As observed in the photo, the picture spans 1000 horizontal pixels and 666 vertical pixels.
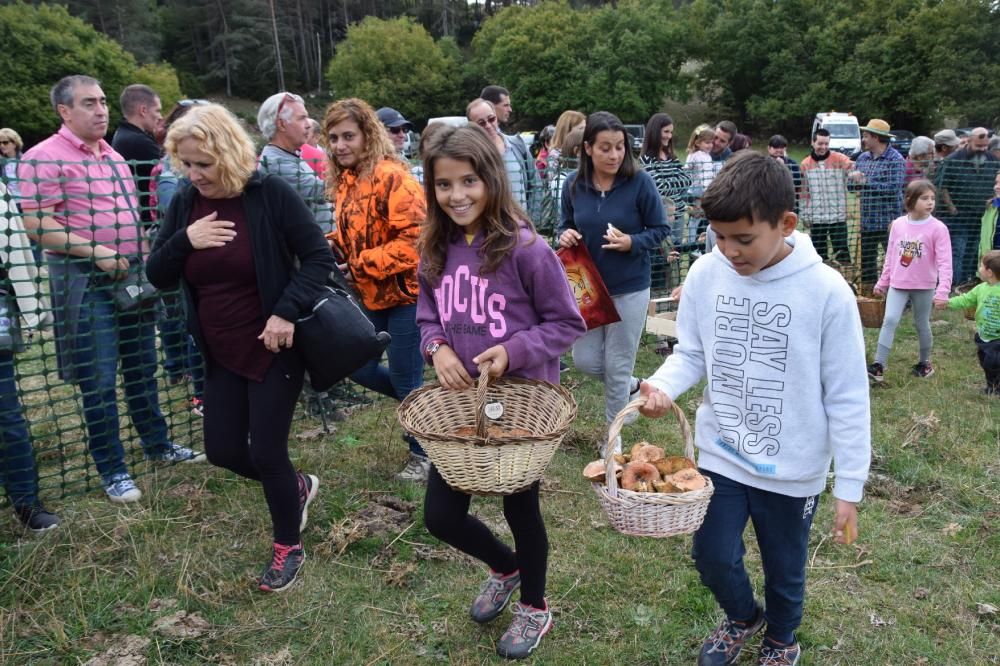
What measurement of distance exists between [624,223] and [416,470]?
1.83 meters

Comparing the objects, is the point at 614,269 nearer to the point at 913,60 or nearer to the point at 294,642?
the point at 294,642

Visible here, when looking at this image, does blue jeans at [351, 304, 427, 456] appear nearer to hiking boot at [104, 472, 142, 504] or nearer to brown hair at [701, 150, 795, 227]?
hiking boot at [104, 472, 142, 504]

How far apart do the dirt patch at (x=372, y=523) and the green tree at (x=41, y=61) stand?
57.1 m

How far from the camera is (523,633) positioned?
2812 mm

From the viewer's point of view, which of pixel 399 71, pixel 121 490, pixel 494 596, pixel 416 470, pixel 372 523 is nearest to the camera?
pixel 494 596

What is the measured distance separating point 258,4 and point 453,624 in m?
93.6

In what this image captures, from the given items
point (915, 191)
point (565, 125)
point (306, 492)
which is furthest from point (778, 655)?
point (565, 125)

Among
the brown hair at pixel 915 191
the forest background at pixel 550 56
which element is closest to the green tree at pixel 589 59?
the forest background at pixel 550 56

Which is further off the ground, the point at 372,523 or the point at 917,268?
the point at 917,268

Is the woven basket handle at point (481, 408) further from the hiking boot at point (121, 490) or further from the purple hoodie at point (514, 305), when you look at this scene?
the hiking boot at point (121, 490)

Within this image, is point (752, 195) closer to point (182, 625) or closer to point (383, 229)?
point (383, 229)

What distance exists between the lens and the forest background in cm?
4562

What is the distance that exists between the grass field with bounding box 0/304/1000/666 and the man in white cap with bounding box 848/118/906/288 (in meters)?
4.79

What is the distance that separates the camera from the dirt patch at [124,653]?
2796 millimetres
